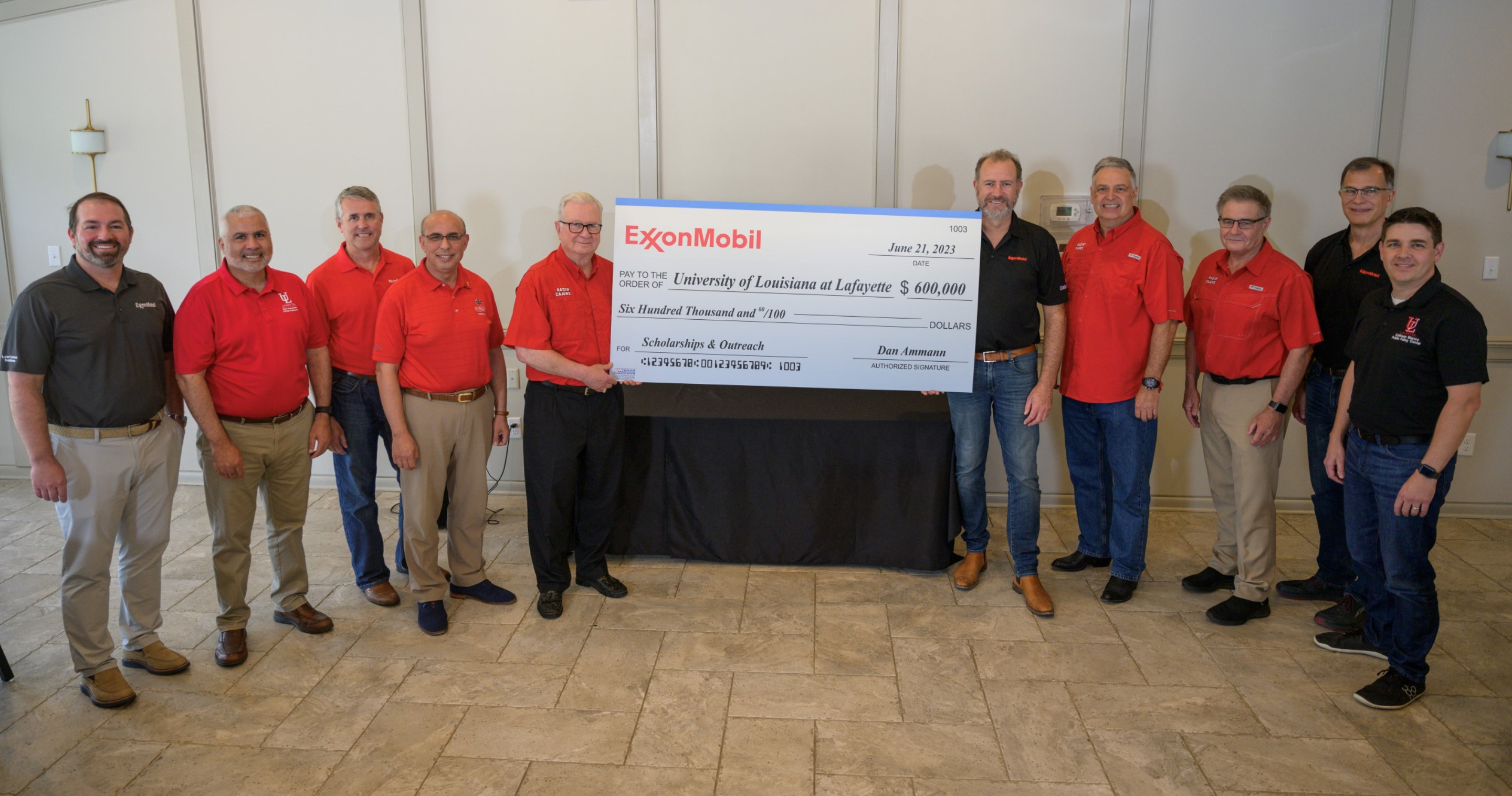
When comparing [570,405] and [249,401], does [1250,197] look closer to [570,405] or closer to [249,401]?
[570,405]

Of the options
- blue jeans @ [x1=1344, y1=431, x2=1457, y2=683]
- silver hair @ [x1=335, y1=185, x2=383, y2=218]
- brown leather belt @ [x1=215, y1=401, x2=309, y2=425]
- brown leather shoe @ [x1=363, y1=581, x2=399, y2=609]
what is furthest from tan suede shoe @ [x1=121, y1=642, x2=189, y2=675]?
blue jeans @ [x1=1344, y1=431, x2=1457, y2=683]

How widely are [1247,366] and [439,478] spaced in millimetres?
2960

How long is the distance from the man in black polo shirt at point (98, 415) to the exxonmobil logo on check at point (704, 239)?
1.62 metres

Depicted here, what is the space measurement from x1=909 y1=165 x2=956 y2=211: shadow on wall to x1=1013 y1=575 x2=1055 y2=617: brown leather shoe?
73.6 inches

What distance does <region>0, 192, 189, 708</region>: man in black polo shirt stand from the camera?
8.81ft

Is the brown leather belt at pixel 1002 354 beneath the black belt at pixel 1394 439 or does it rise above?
above

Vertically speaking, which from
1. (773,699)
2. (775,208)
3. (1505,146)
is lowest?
(773,699)

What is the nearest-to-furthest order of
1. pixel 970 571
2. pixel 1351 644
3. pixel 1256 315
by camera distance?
pixel 1351 644 < pixel 1256 315 < pixel 970 571

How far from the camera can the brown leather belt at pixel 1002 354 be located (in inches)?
140

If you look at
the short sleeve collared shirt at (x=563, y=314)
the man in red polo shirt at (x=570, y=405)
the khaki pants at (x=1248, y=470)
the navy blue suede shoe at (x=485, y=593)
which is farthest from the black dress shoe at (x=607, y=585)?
the khaki pants at (x=1248, y=470)

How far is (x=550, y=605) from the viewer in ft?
11.6

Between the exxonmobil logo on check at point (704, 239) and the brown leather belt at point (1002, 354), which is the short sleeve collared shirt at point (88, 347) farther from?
the brown leather belt at point (1002, 354)

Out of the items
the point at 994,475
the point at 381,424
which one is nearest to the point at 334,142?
the point at 381,424

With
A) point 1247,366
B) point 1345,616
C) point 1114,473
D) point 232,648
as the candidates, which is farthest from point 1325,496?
point 232,648
